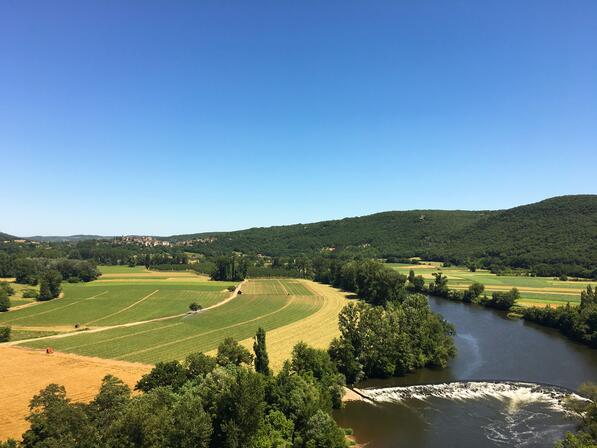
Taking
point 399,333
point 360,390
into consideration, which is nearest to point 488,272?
point 399,333

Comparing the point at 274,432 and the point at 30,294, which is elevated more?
the point at 30,294

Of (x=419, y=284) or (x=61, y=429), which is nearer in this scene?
(x=61, y=429)

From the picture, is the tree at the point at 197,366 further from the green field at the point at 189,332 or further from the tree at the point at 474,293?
the tree at the point at 474,293

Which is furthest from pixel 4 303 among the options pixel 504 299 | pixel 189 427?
pixel 504 299

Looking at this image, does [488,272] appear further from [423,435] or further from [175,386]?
[175,386]

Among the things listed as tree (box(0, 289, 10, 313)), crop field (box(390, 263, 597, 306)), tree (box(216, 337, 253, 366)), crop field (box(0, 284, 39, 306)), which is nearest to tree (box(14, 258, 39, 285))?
crop field (box(0, 284, 39, 306))

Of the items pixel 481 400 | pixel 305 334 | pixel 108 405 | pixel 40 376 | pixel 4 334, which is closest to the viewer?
pixel 108 405

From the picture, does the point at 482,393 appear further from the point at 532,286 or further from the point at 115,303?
the point at 115,303
